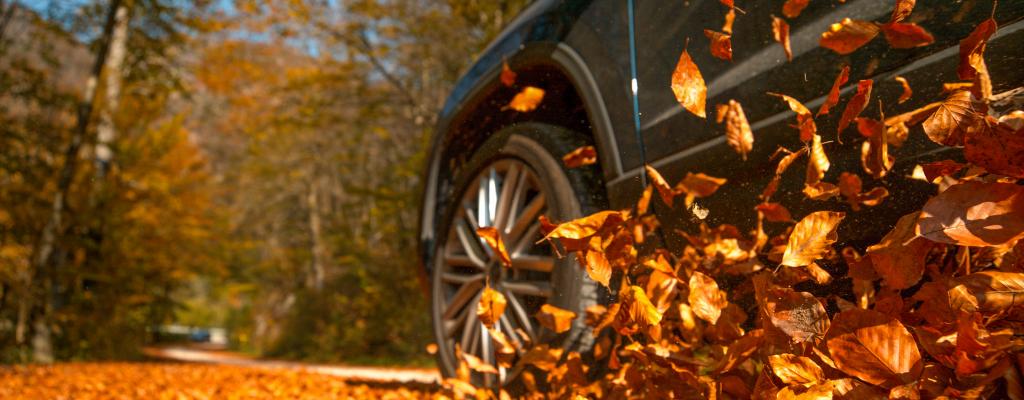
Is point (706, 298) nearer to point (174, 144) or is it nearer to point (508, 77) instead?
point (508, 77)

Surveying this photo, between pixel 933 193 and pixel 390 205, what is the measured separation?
31.0 feet

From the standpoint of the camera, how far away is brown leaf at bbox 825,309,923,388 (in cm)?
105

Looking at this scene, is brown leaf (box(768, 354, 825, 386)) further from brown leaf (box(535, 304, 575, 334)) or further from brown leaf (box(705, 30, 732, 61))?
brown leaf (box(535, 304, 575, 334))

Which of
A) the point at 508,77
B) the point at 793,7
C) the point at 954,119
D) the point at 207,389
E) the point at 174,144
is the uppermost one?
the point at 174,144

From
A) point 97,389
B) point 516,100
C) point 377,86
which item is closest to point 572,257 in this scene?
point 516,100

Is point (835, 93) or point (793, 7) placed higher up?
point (793, 7)

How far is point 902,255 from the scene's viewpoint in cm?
113

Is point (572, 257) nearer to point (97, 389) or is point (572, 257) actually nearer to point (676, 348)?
point (676, 348)

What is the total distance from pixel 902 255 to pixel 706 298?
0.34 metres

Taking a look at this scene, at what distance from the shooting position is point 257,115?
1406cm

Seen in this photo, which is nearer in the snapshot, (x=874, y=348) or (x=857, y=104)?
(x=874, y=348)

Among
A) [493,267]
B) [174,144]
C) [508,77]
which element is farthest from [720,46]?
[174,144]

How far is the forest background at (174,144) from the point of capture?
877cm

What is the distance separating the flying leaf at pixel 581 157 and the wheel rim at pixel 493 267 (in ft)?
0.53
